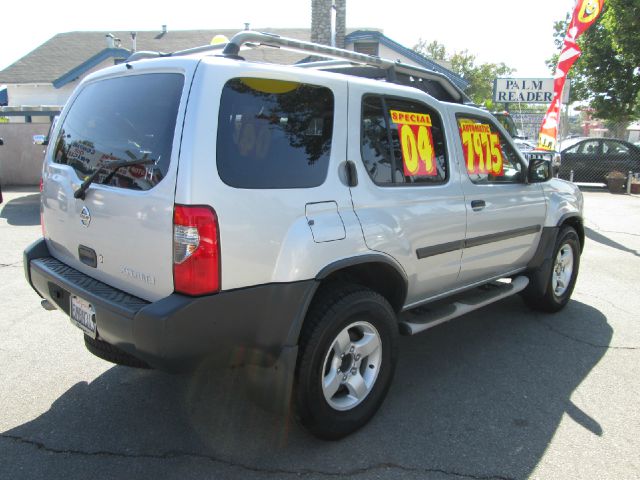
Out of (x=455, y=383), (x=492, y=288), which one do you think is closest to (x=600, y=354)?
(x=492, y=288)

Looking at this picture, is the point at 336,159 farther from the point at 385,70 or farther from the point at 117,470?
the point at 117,470

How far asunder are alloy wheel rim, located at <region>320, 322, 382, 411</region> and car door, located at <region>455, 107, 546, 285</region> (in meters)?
1.09

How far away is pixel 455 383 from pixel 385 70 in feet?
7.32

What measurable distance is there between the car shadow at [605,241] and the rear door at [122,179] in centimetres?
723

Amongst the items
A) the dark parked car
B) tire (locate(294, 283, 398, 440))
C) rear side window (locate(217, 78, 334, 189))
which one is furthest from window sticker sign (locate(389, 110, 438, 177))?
the dark parked car

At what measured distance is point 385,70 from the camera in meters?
3.67

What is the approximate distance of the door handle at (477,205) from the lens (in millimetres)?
3609

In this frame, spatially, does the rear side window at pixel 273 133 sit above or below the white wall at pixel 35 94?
below

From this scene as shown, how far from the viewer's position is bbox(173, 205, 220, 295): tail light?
2223 millimetres

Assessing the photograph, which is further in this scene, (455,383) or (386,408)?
(455,383)

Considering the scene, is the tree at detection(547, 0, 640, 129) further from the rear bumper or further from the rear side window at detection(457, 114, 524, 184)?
the rear bumper

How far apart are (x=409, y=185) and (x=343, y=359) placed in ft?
3.69

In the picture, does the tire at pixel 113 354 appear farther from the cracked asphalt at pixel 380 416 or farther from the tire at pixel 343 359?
the tire at pixel 343 359

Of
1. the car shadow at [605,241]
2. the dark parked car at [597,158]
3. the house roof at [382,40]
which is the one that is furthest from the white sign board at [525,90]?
the car shadow at [605,241]
